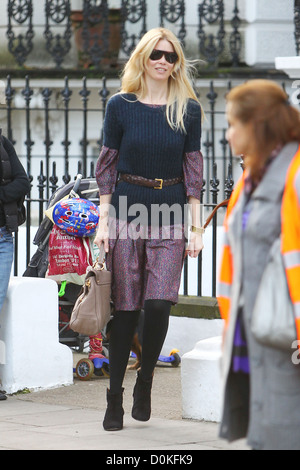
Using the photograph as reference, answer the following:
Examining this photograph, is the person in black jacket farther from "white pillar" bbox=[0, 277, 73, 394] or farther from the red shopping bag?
the red shopping bag

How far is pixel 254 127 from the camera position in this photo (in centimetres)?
343

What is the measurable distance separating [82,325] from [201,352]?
30.6 inches

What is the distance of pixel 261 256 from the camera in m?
3.40

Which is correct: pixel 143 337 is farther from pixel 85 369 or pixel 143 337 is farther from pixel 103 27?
pixel 103 27

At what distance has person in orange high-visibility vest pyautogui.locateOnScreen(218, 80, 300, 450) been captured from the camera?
3371 millimetres

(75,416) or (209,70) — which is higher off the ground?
(209,70)

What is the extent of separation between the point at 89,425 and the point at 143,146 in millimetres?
1453

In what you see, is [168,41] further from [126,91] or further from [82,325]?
[82,325]

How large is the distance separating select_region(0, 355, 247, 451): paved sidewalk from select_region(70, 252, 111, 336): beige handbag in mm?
532

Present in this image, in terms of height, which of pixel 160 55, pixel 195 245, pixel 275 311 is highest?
pixel 160 55

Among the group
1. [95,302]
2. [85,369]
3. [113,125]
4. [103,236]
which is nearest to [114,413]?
[95,302]

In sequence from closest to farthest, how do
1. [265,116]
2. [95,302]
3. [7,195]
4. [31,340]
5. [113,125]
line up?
[265,116], [95,302], [113,125], [7,195], [31,340]
